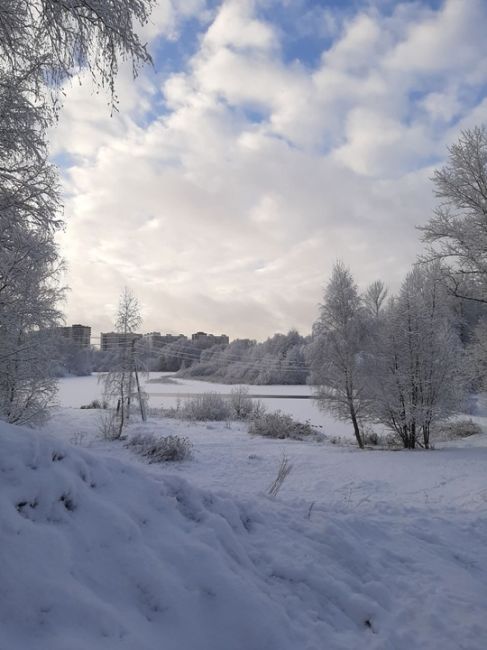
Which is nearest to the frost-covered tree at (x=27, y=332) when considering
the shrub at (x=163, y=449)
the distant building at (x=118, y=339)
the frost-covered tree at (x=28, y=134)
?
the frost-covered tree at (x=28, y=134)

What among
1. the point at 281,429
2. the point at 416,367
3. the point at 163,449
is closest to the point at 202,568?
the point at 163,449

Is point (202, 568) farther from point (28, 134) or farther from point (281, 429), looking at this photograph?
point (281, 429)

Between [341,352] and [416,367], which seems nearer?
[416,367]

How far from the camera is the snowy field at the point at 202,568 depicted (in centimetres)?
216

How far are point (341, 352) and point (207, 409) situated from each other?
13441 mm

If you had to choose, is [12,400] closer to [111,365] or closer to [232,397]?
[111,365]

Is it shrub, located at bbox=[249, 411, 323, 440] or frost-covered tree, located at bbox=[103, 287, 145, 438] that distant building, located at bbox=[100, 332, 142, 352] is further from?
shrub, located at bbox=[249, 411, 323, 440]

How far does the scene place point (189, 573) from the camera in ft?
9.04

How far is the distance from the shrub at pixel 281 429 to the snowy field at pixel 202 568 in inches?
646

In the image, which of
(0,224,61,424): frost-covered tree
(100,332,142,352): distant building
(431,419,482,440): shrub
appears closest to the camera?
(0,224,61,424): frost-covered tree

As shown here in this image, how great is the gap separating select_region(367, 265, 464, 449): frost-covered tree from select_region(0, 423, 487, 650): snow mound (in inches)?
510

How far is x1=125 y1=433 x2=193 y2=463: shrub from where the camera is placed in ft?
42.7

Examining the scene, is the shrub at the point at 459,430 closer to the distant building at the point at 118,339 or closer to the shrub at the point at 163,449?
the shrub at the point at 163,449

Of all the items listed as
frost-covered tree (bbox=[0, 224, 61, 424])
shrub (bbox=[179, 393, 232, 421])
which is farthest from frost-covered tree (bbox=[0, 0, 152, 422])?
shrub (bbox=[179, 393, 232, 421])
